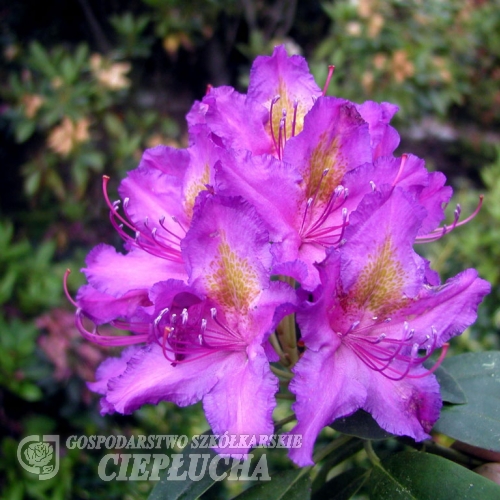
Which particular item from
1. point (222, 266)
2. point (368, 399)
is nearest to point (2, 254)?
point (222, 266)

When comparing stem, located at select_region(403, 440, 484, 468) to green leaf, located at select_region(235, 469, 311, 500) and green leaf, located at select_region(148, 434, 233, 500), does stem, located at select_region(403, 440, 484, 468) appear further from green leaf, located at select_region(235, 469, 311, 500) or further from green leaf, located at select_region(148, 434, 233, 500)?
green leaf, located at select_region(148, 434, 233, 500)

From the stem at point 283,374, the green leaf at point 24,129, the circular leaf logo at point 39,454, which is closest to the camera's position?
the stem at point 283,374

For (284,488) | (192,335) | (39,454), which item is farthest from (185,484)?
(39,454)

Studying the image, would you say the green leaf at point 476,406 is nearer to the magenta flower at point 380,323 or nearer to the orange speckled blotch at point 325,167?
the magenta flower at point 380,323

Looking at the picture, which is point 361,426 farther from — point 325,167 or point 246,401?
point 325,167

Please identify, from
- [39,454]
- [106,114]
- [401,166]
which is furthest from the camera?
[106,114]

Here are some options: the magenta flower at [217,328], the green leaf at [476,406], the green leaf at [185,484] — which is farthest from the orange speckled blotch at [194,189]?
the green leaf at [476,406]

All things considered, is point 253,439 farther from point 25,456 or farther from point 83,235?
point 83,235
